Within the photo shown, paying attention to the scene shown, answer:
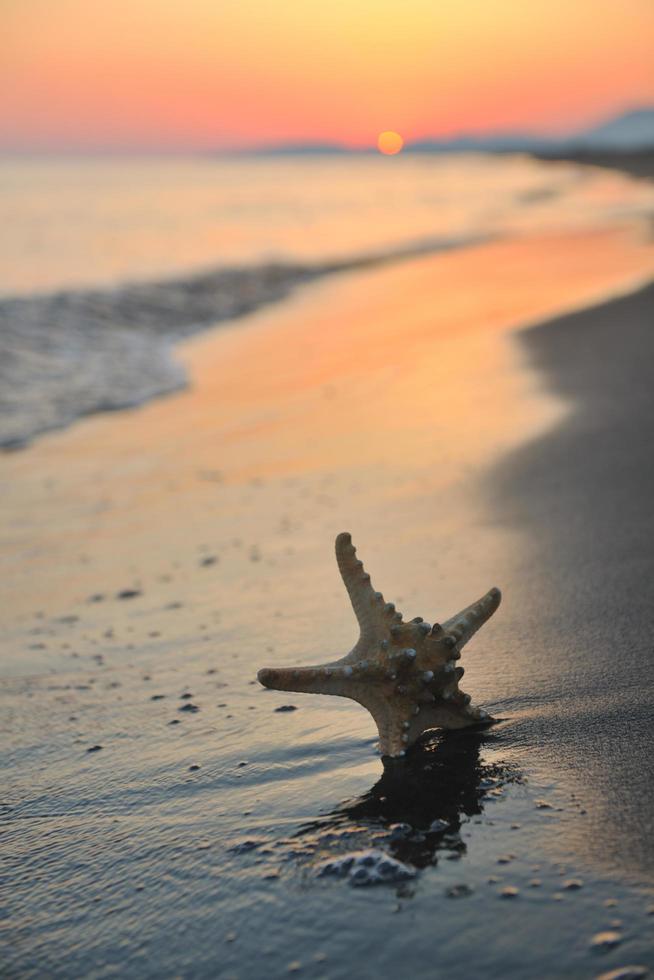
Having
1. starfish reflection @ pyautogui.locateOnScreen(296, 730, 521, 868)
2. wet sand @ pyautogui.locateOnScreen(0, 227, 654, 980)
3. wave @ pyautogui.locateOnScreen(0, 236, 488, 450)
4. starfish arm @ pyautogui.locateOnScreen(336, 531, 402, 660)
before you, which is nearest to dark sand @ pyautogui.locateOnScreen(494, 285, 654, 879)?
wet sand @ pyautogui.locateOnScreen(0, 227, 654, 980)

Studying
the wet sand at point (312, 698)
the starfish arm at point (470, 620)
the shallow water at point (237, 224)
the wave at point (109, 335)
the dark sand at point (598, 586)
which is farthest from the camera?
the shallow water at point (237, 224)

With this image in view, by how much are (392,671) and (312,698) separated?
695 mm

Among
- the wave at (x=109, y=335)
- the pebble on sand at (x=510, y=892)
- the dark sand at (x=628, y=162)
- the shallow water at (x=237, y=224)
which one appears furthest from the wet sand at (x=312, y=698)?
the dark sand at (x=628, y=162)

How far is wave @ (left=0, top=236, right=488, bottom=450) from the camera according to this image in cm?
991

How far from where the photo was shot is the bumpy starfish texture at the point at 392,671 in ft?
9.67

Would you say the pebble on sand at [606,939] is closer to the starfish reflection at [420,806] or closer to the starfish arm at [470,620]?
the starfish reflection at [420,806]

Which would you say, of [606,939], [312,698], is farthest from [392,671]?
[606,939]

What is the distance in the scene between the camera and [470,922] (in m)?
2.27

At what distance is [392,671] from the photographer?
294cm

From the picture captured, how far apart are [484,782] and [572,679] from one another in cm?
71

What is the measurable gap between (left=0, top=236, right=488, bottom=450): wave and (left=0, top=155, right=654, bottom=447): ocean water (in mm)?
29

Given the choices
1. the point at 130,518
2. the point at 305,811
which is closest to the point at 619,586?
the point at 305,811

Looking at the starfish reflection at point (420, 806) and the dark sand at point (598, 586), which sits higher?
the dark sand at point (598, 586)

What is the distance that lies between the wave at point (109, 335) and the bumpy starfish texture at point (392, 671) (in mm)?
5897
